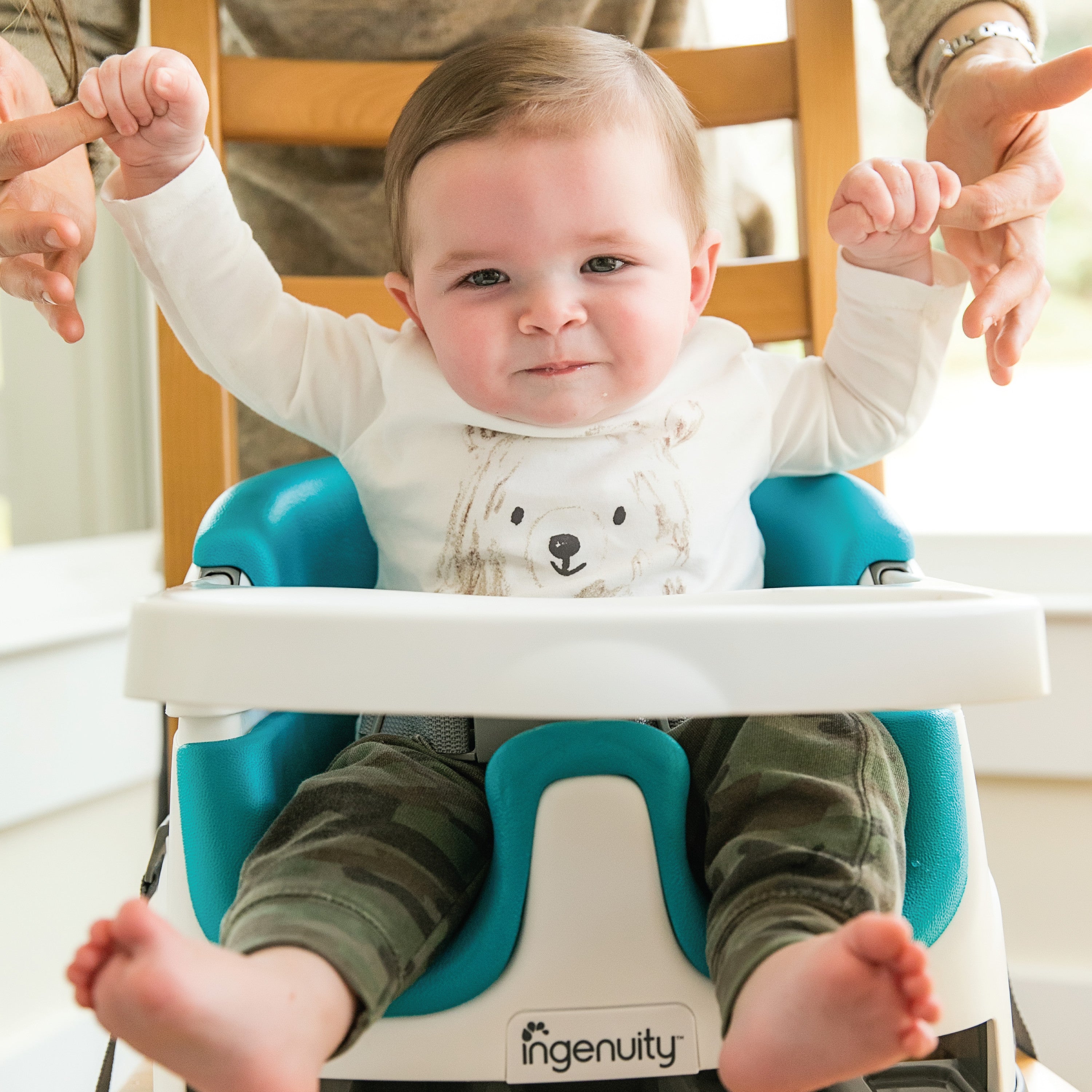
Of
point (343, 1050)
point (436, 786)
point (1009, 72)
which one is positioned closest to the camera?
point (343, 1050)

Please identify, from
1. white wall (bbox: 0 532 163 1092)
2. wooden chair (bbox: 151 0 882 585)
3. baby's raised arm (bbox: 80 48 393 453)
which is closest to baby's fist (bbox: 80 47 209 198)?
baby's raised arm (bbox: 80 48 393 453)

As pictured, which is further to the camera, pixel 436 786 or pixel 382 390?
pixel 382 390

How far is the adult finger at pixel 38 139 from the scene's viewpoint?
21.0 inches

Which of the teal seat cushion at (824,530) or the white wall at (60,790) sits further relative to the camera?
the white wall at (60,790)

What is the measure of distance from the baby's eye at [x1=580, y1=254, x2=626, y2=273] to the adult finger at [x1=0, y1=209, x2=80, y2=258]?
0.27m

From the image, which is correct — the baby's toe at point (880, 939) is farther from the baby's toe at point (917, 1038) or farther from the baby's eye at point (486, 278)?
the baby's eye at point (486, 278)

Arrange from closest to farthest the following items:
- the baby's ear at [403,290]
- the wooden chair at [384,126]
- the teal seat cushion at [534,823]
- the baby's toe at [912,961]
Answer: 1. the baby's toe at [912,961]
2. the teal seat cushion at [534,823]
3. the baby's ear at [403,290]
4. the wooden chair at [384,126]

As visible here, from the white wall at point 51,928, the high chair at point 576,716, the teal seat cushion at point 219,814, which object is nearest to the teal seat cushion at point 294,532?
the high chair at point 576,716

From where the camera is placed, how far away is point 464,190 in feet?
2.12

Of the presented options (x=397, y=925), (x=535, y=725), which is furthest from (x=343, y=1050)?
(x=535, y=725)

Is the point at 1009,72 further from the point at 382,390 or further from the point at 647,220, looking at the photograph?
the point at 382,390

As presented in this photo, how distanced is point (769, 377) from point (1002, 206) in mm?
182

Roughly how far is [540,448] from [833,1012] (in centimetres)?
40

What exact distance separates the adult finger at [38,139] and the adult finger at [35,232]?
2cm
